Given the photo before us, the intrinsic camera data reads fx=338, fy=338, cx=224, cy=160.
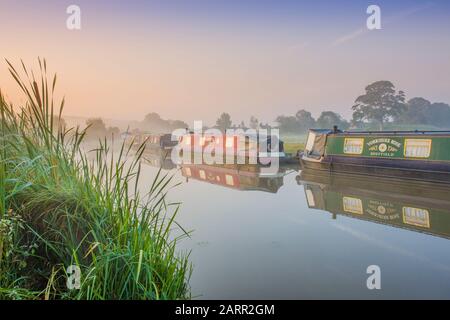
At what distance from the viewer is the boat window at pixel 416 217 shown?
5.27 metres

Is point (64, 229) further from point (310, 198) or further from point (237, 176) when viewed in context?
point (237, 176)

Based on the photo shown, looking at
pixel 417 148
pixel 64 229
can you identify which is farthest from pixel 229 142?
pixel 64 229

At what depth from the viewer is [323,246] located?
13.6 ft

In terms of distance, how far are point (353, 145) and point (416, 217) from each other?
4226 millimetres

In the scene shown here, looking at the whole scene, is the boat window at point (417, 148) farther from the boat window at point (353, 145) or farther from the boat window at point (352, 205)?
the boat window at point (352, 205)

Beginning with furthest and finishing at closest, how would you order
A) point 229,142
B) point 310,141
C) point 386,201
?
point 229,142, point 310,141, point 386,201

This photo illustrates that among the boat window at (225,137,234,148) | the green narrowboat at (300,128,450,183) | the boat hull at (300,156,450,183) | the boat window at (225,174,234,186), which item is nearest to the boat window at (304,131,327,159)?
the green narrowboat at (300,128,450,183)

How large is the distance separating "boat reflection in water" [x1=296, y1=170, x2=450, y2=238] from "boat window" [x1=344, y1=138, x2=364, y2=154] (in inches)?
30.8

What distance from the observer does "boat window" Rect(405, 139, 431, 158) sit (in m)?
7.98

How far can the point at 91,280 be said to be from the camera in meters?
1.89

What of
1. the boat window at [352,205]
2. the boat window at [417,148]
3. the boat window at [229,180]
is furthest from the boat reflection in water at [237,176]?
the boat window at [417,148]

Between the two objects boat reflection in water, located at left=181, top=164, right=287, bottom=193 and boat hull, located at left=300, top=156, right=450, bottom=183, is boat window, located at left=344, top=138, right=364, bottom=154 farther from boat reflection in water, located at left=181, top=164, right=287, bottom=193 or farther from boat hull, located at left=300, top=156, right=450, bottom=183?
boat reflection in water, located at left=181, top=164, right=287, bottom=193

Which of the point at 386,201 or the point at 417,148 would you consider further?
the point at 417,148
